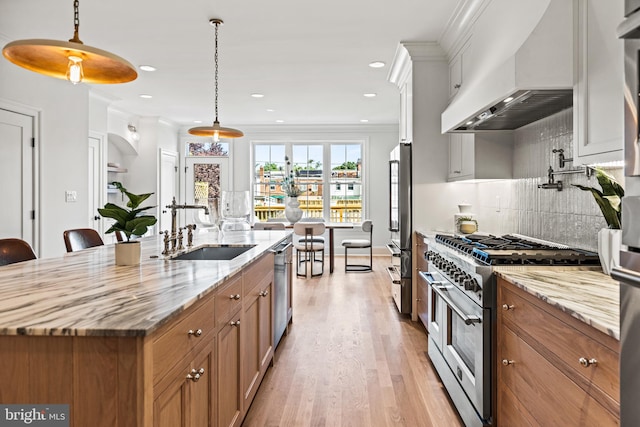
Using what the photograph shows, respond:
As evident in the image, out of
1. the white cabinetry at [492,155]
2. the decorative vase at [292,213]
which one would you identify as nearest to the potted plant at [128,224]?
the white cabinetry at [492,155]

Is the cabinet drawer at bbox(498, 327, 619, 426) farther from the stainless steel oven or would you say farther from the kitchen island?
the kitchen island

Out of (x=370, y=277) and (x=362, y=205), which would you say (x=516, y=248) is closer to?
(x=370, y=277)

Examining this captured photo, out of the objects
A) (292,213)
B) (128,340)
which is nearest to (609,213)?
(128,340)

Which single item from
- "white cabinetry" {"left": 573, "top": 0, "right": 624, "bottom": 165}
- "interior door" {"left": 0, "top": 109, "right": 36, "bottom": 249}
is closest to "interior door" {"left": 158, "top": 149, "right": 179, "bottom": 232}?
"interior door" {"left": 0, "top": 109, "right": 36, "bottom": 249}

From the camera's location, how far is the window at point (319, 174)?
8883mm

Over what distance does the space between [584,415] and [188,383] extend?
1169mm

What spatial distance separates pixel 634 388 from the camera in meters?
0.94

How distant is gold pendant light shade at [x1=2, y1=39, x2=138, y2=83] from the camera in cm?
184

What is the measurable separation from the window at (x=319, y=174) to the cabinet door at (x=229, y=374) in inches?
272

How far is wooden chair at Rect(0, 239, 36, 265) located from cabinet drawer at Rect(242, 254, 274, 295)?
141cm

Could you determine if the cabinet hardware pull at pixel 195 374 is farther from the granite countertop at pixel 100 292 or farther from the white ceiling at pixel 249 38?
the white ceiling at pixel 249 38

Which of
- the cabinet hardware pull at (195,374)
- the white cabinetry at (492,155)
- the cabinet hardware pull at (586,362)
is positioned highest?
the white cabinetry at (492,155)

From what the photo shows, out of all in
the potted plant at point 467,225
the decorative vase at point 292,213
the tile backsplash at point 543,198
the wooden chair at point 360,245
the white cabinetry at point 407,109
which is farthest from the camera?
the decorative vase at point 292,213

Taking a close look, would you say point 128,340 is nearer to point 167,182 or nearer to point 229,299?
point 229,299
